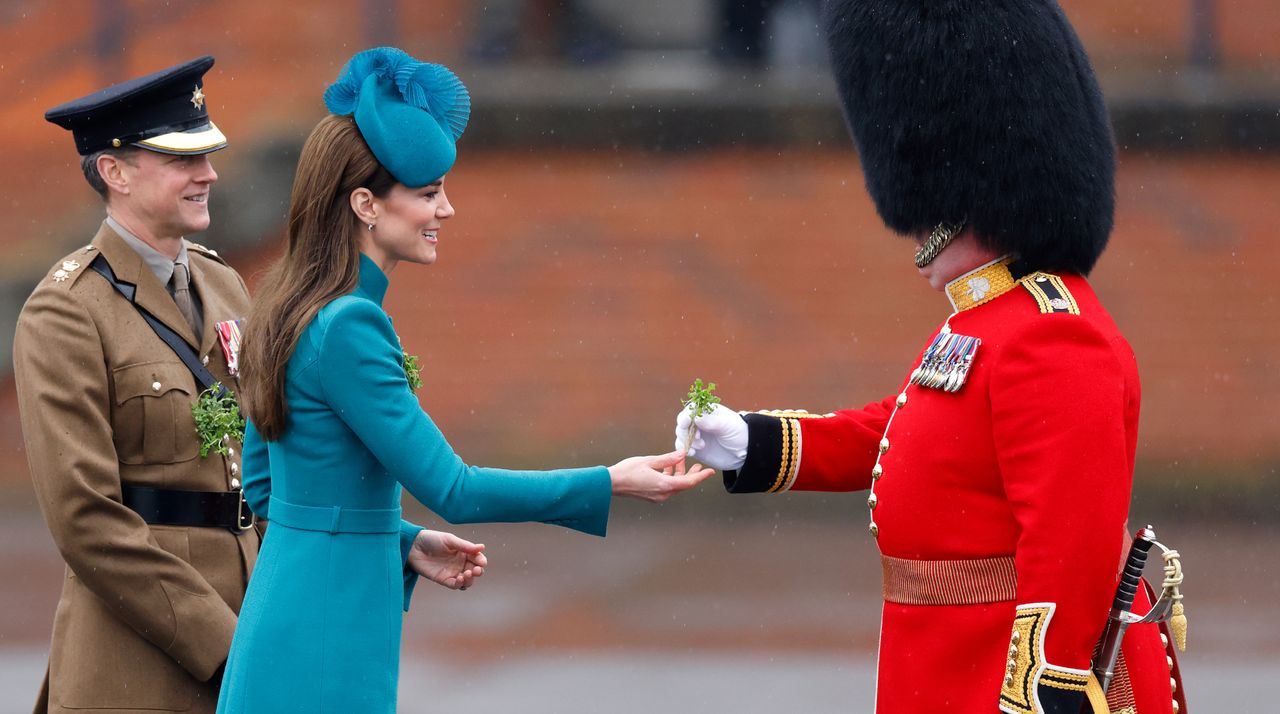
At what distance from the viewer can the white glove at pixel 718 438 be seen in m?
3.29

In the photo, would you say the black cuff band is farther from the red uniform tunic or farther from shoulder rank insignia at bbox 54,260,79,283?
shoulder rank insignia at bbox 54,260,79,283

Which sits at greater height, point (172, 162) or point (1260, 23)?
point (1260, 23)

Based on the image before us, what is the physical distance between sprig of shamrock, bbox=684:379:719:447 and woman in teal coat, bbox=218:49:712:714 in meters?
0.36

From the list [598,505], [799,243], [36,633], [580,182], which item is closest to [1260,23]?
[799,243]

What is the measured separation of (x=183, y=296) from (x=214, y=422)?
323 mm

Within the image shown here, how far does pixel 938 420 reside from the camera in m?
2.89

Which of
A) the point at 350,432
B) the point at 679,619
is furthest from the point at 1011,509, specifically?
the point at 679,619

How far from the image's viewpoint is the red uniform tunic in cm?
264

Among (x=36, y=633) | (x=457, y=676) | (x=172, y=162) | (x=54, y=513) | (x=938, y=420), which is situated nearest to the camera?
(x=938, y=420)

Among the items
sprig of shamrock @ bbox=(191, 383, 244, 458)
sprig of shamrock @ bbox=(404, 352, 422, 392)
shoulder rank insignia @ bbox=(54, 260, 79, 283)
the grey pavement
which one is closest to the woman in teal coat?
sprig of shamrock @ bbox=(404, 352, 422, 392)

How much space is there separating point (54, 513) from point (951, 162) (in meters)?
1.73

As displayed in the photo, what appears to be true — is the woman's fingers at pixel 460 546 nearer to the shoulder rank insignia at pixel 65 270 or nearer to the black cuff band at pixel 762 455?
the black cuff band at pixel 762 455

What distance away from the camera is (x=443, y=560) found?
309cm

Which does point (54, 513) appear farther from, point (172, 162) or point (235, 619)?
point (172, 162)
